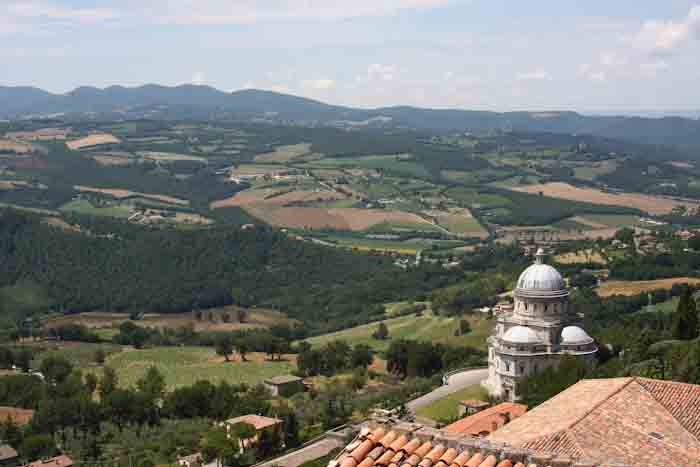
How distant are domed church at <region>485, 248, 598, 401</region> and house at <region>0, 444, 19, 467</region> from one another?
33899mm

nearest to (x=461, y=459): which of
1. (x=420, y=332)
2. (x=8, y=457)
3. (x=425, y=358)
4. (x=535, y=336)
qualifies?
(x=8, y=457)

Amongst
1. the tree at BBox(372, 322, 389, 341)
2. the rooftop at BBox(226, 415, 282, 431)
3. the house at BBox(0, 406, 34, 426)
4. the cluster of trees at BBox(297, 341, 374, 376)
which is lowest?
the tree at BBox(372, 322, 389, 341)

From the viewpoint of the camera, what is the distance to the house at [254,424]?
208ft

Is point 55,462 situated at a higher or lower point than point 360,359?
higher

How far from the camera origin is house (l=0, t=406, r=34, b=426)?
74062 mm

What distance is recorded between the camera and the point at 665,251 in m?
126

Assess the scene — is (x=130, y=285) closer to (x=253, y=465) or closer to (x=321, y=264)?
(x=321, y=264)

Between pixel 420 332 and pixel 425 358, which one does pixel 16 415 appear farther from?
pixel 420 332

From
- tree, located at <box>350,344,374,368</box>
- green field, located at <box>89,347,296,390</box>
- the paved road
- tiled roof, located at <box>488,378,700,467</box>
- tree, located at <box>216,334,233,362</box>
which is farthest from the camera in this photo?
tree, located at <box>216,334,233,362</box>

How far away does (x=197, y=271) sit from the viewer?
535 ft

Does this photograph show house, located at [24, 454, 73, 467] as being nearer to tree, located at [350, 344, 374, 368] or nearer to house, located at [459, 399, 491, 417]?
house, located at [459, 399, 491, 417]

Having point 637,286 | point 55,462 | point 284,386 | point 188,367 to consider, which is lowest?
point 188,367

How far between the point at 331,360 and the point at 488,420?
124 ft

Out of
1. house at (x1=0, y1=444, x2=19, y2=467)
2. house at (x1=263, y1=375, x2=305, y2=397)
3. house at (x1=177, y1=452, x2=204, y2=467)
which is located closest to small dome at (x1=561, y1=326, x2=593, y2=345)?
house at (x1=263, y1=375, x2=305, y2=397)
